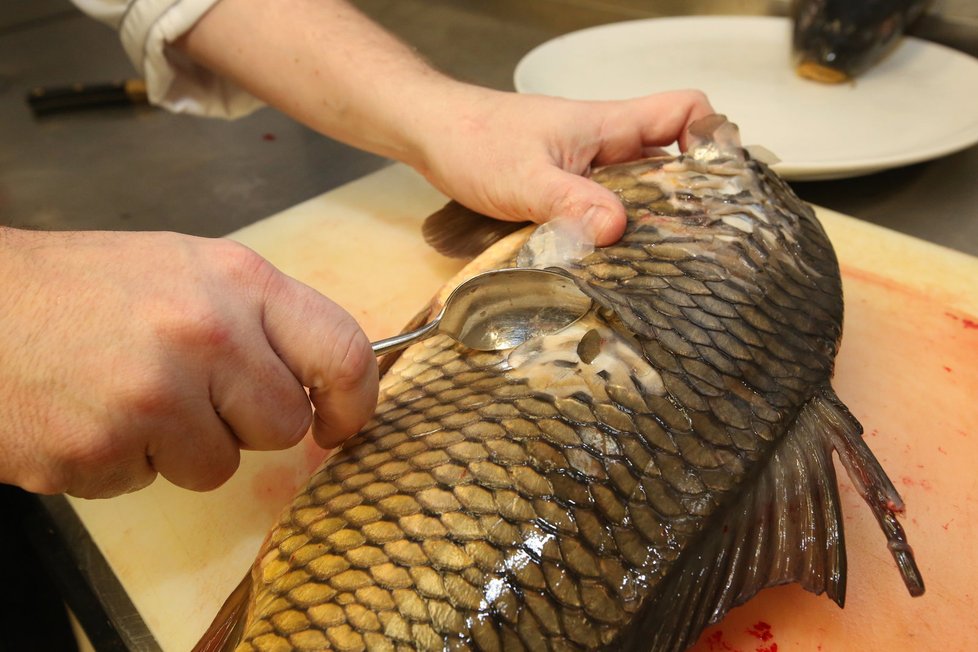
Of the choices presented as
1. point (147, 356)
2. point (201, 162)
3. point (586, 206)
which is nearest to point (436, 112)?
point (586, 206)

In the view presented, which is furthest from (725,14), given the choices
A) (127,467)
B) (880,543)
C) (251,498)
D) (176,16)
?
(127,467)

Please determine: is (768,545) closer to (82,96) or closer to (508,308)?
(508,308)

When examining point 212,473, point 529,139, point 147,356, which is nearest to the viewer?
point 147,356

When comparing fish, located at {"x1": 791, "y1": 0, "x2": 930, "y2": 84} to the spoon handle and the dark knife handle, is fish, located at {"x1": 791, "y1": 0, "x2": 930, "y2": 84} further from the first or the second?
the dark knife handle

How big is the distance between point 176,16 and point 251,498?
3.30 ft

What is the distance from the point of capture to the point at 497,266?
1.02 m

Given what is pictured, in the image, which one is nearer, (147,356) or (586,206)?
(147,356)

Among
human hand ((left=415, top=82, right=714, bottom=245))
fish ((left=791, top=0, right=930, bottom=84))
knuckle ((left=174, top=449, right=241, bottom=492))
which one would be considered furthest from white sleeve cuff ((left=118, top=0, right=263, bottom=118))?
fish ((left=791, top=0, right=930, bottom=84))

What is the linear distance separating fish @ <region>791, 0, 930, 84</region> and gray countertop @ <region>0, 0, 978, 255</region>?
1.01ft

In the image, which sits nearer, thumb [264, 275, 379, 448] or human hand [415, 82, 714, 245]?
thumb [264, 275, 379, 448]

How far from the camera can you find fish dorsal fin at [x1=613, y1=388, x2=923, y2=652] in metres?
0.71

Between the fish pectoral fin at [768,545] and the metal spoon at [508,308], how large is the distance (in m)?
0.27

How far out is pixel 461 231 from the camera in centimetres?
125

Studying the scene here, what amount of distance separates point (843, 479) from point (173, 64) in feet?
4.95
